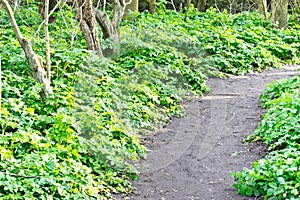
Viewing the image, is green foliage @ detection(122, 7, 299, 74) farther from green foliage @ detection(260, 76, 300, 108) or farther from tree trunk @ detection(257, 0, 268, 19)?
green foliage @ detection(260, 76, 300, 108)

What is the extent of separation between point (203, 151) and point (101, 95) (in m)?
1.85

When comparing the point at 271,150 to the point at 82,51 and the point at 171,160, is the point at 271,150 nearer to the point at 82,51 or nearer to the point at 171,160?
the point at 171,160

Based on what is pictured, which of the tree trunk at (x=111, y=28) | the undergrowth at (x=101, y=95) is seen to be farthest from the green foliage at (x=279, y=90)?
the tree trunk at (x=111, y=28)

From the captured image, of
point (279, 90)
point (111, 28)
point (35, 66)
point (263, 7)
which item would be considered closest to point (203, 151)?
point (279, 90)

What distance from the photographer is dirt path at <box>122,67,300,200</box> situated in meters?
5.77

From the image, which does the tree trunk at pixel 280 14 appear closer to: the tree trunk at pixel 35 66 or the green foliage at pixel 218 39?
the green foliage at pixel 218 39

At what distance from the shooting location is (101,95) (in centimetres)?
742

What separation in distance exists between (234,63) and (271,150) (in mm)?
5904

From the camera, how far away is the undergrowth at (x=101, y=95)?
499cm

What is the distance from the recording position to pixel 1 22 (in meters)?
11.3

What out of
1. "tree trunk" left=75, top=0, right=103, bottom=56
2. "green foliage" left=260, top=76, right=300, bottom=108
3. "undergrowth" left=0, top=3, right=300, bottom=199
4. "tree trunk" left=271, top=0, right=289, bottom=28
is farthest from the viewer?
"tree trunk" left=271, top=0, right=289, bottom=28

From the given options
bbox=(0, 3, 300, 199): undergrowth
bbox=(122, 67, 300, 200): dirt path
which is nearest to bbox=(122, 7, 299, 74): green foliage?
bbox=(0, 3, 300, 199): undergrowth

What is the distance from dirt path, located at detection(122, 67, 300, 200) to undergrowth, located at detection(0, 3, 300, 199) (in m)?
0.29

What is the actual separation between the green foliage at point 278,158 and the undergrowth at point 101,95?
1519 mm
